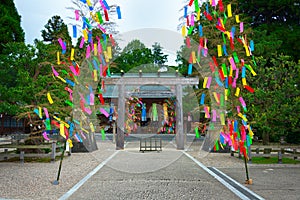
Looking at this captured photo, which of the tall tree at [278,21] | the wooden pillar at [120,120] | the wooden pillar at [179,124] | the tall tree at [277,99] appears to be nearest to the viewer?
the tall tree at [277,99]

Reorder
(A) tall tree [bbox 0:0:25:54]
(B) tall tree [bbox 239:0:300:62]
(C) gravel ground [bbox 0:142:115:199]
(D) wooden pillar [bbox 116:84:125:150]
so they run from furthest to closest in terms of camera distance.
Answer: (D) wooden pillar [bbox 116:84:125:150] < (B) tall tree [bbox 239:0:300:62] < (A) tall tree [bbox 0:0:25:54] < (C) gravel ground [bbox 0:142:115:199]

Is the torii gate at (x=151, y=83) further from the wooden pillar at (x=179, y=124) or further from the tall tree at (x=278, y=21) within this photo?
the tall tree at (x=278, y=21)

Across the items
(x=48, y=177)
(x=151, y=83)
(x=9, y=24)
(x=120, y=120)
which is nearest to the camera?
(x=48, y=177)

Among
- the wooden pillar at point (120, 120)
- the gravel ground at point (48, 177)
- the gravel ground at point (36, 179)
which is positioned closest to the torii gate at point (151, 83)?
the wooden pillar at point (120, 120)

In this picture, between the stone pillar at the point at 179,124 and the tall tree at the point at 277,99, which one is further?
the stone pillar at the point at 179,124

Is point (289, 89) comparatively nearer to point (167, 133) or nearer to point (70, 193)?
point (70, 193)

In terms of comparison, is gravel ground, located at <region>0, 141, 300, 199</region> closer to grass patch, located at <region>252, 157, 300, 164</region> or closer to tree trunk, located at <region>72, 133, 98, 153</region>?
grass patch, located at <region>252, 157, 300, 164</region>

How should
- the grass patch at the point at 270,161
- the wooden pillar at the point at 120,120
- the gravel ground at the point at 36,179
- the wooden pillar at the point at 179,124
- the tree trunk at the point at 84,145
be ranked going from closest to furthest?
the gravel ground at the point at 36,179 → the grass patch at the point at 270,161 → the tree trunk at the point at 84,145 → the wooden pillar at the point at 120,120 → the wooden pillar at the point at 179,124

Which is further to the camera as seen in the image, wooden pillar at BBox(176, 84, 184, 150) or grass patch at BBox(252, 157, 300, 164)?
wooden pillar at BBox(176, 84, 184, 150)

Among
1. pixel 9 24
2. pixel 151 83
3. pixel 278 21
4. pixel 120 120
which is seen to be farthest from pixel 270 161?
pixel 9 24

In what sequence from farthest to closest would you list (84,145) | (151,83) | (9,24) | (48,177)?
(151,83) → (84,145) → (9,24) → (48,177)

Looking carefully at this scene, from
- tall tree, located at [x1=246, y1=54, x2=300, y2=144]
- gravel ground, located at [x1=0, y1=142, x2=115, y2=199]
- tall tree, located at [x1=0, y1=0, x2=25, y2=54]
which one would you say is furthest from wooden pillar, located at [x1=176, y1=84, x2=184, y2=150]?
tall tree, located at [x1=0, y1=0, x2=25, y2=54]

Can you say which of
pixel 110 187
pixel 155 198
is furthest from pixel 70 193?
pixel 155 198

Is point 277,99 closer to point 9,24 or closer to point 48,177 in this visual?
point 48,177
